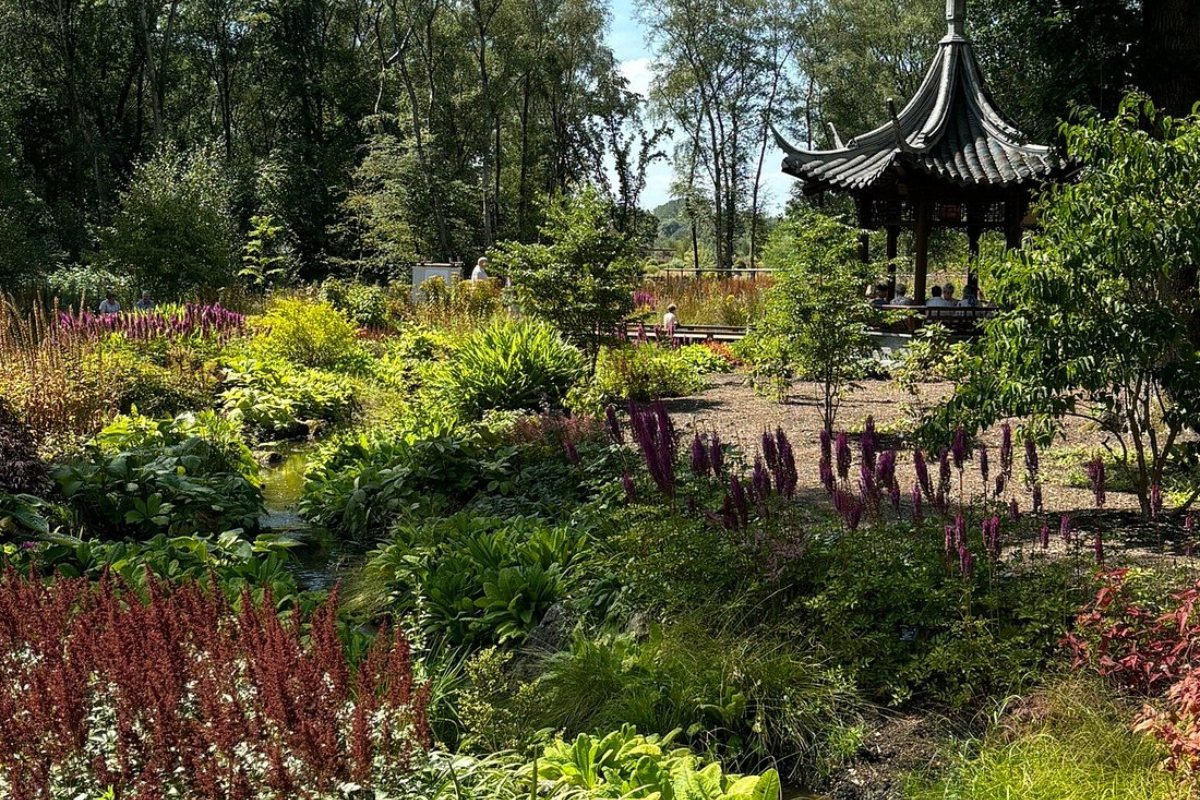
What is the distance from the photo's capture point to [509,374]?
995 centimetres

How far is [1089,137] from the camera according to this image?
4828mm

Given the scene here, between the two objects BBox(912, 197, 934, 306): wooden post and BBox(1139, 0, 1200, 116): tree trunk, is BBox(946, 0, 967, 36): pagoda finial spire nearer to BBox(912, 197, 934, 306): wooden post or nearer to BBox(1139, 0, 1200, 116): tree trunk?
BBox(912, 197, 934, 306): wooden post

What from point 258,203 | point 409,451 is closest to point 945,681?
point 409,451

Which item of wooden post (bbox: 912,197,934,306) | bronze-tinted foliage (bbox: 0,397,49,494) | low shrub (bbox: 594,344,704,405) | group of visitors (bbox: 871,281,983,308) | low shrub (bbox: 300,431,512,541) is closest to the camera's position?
bronze-tinted foliage (bbox: 0,397,49,494)

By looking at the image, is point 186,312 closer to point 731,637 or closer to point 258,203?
point 731,637

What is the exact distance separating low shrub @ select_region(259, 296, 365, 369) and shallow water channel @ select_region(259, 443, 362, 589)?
11.3 ft

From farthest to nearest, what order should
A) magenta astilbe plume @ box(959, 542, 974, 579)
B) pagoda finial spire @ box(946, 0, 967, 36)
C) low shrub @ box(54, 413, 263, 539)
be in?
pagoda finial spire @ box(946, 0, 967, 36)
low shrub @ box(54, 413, 263, 539)
magenta astilbe plume @ box(959, 542, 974, 579)

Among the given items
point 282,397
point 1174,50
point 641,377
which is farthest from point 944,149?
point 282,397

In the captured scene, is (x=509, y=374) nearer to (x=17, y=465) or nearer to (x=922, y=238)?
(x=17, y=465)

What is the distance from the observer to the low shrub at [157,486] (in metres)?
6.45

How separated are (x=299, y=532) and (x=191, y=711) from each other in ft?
16.4

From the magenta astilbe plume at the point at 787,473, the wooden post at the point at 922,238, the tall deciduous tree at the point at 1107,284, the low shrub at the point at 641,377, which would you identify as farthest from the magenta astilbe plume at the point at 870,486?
the wooden post at the point at 922,238

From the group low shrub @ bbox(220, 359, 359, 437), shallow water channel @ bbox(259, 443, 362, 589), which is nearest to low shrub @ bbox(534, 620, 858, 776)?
shallow water channel @ bbox(259, 443, 362, 589)

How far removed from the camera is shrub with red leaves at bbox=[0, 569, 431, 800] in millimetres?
2096
